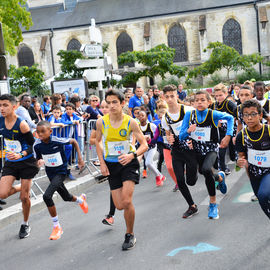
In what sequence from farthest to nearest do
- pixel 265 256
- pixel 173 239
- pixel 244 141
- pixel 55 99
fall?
pixel 55 99 → pixel 173 239 → pixel 244 141 → pixel 265 256

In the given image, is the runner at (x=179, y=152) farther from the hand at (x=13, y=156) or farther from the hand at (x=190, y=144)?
the hand at (x=13, y=156)

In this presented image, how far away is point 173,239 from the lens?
5.02 metres

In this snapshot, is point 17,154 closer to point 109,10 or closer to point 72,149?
point 72,149

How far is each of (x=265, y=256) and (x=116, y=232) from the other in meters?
2.00

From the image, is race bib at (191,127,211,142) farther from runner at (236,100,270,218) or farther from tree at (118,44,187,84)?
tree at (118,44,187,84)

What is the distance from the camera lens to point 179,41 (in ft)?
161

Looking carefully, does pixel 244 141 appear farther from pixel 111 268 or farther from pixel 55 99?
pixel 55 99

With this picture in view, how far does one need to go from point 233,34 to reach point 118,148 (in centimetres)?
4554

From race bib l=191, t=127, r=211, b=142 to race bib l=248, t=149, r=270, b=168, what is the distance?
48.8 inches

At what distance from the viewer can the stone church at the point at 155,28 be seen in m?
46.6

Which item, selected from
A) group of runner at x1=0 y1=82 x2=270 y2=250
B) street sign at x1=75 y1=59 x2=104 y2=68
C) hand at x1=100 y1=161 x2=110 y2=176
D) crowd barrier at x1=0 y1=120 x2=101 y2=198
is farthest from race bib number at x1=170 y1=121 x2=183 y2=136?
street sign at x1=75 y1=59 x2=104 y2=68

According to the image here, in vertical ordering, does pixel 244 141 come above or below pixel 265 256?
above

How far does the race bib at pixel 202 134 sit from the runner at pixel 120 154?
1.22 metres

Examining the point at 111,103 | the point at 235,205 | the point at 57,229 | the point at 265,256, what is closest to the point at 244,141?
the point at 265,256
